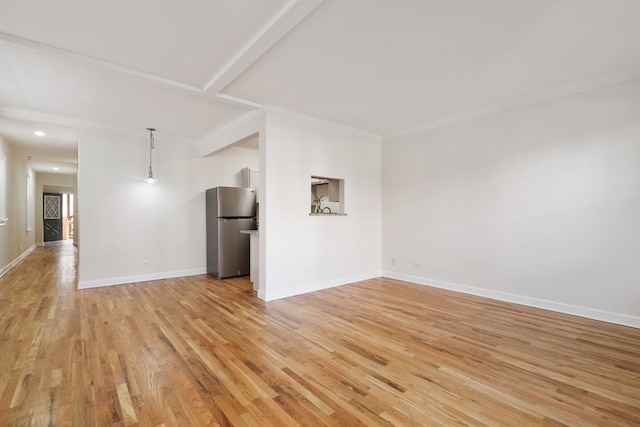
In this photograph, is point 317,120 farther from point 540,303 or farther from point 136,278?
point 136,278

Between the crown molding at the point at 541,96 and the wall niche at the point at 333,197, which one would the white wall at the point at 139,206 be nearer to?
the wall niche at the point at 333,197

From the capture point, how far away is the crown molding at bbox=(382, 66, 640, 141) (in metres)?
3.20

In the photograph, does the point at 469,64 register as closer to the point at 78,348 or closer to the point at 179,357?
the point at 179,357

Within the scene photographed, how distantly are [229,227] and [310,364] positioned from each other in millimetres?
3674

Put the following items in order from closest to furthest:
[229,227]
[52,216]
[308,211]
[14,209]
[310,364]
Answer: [310,364] < [308,211] < [229,227] < [14,209] < [52,216]

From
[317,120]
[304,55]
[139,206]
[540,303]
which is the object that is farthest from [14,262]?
[540,303]

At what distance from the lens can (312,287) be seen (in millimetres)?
4586

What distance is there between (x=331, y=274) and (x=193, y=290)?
2.23 metres

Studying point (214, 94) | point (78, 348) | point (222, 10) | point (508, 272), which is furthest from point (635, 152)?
point (78, 348)

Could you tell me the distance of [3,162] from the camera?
18.1 ft

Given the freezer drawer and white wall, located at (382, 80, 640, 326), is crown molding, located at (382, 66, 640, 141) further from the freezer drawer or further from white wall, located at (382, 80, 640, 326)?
the freezer drawer

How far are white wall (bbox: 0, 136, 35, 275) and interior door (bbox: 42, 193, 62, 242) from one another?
562 centimetres

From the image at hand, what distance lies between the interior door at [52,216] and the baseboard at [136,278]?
11.0m

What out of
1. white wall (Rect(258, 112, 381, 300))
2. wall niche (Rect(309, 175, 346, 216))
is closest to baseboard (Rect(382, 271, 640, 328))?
white wall (Rect(258, 112, 381, 300))
